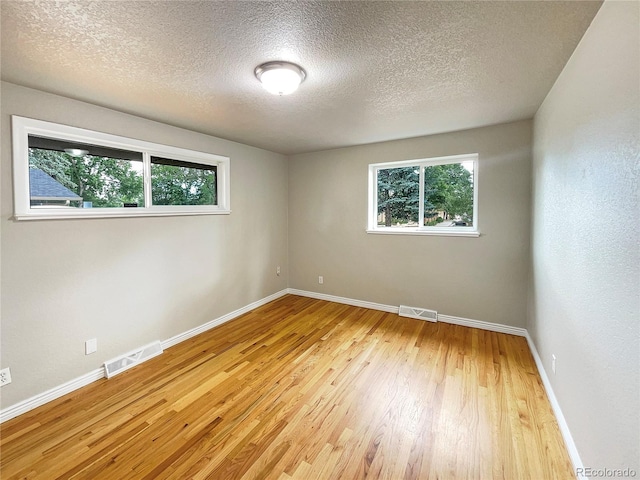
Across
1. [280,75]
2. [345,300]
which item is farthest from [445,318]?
[280,75]

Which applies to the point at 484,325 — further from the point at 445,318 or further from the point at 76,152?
the point at 76,152

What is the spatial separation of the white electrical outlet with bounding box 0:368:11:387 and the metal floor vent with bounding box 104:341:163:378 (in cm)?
59

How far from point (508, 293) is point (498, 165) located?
1.48 metres

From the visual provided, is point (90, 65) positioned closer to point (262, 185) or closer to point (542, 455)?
point (262, 185)

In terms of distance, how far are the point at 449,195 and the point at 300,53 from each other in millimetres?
2661

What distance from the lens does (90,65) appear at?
5.68 ft

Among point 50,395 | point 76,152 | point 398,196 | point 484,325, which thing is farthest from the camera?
point 398,196

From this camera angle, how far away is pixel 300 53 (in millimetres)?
1629

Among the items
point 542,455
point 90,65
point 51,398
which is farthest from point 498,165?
point 51,398

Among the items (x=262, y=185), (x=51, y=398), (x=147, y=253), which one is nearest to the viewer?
(x=51, y=398)

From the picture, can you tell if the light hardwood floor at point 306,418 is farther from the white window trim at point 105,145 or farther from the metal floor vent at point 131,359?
the white window trim at point 105,145

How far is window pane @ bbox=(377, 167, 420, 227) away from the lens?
12.4ft

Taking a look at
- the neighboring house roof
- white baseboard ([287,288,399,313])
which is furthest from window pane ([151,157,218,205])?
white baseboard ([287,288,399,313])

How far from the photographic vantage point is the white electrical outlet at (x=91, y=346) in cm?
236
